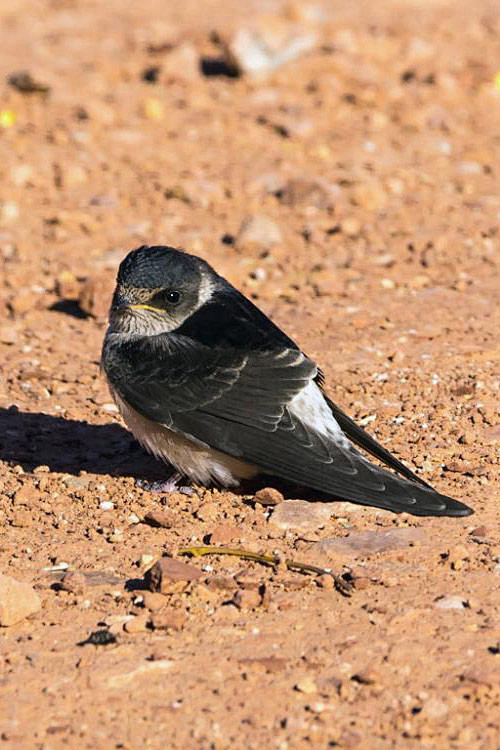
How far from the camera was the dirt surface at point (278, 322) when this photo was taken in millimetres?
4484

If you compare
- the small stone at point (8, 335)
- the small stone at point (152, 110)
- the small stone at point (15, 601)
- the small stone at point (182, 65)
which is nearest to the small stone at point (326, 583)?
the small stone at point (15, 601)

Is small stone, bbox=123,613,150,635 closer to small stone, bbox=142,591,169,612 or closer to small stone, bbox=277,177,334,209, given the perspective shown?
small stone, bbox=142,591,169,612

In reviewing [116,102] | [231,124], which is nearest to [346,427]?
[231,124]

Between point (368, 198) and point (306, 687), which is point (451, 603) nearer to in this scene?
point (306, 687)

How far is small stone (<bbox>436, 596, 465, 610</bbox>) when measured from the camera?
494cm

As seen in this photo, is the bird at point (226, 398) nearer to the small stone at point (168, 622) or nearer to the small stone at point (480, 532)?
the small stone at point (480, 532)

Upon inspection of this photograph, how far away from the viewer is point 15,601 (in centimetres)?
503

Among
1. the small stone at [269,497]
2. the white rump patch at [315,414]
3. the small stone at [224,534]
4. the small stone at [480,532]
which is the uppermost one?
the white rump patch at [315,414]

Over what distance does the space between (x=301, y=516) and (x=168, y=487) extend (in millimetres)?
752

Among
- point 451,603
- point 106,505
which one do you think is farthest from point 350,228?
point 451,603

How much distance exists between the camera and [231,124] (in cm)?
1188

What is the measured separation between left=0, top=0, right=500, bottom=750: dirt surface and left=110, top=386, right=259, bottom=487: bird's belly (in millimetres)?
146

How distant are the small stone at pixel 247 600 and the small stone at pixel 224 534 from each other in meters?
0.57

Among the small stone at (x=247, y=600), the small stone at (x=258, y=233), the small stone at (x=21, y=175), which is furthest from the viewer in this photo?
the small stone at (x=21, y=175)
